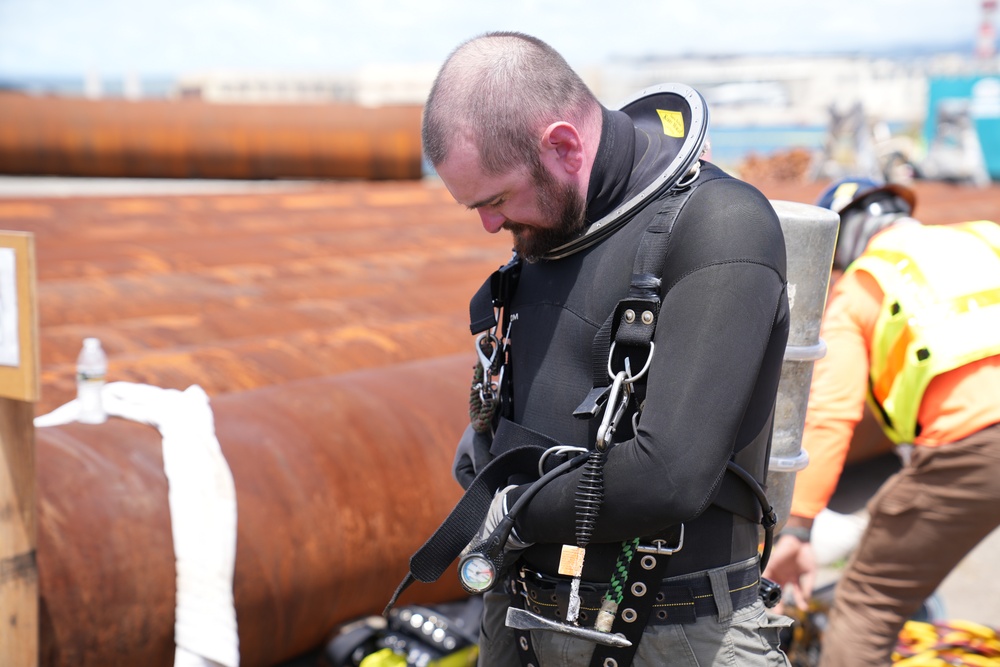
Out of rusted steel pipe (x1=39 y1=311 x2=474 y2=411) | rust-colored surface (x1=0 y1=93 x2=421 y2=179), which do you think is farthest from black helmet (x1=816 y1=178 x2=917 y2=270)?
rust-colored surface (x1=0 y1=93 x2=421 y2=179)

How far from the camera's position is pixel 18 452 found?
2.27 meters

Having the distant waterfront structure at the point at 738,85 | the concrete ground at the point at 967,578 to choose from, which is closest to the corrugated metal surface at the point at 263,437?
the concrete ground at the point at 967,578

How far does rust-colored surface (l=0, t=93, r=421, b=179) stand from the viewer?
1232cm

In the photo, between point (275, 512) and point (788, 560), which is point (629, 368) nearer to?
point (788, 560)

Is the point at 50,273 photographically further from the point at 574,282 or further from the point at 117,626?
the point at 574,282

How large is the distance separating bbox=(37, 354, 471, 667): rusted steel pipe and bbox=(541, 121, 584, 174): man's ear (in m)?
1.75

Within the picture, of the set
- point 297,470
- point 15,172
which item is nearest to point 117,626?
point 297,470

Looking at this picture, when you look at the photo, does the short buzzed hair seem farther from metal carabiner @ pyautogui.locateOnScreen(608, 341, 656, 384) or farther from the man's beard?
metal carabiner @ pyautogui.locateOnScreen(608, 341, 656, 384)

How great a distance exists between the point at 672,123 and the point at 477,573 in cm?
88

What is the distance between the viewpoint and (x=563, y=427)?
169 cm

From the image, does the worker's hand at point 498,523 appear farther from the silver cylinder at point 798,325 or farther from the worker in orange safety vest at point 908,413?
the worker in orange safety vest at point 908,413

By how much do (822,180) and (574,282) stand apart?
1333cm

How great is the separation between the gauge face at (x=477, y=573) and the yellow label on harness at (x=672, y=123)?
32.5 inches

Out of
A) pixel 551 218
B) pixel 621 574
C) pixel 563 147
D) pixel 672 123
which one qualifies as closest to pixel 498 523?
pixel 621 574
